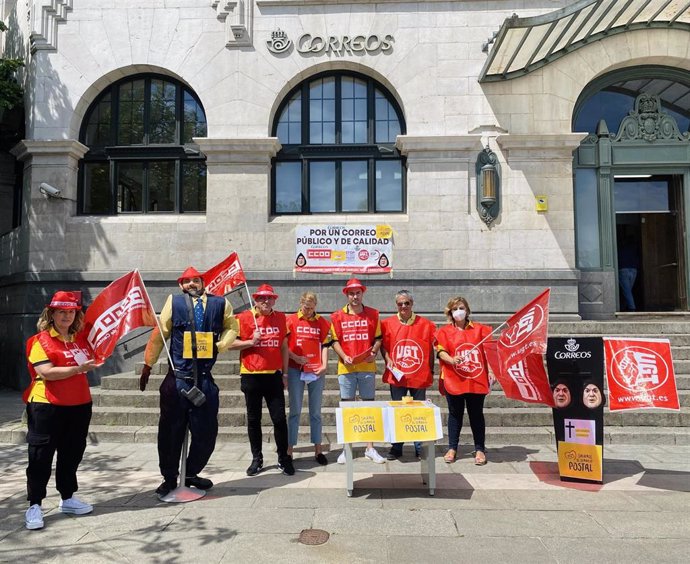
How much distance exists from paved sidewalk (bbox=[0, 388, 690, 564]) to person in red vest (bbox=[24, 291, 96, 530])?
30cm

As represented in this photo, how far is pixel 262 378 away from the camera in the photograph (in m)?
6.19

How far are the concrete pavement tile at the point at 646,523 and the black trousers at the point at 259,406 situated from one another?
3.30 metres

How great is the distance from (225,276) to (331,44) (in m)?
5.78

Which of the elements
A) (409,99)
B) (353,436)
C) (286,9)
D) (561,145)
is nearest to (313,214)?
(409,99)

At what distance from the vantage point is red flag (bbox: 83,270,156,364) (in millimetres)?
5262

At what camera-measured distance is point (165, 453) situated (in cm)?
538

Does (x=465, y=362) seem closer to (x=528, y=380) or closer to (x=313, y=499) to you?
(x=528, y=380)

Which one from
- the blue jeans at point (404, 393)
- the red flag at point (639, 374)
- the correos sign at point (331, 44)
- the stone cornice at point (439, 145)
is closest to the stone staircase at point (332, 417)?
the blue jeans at point (404, 393)

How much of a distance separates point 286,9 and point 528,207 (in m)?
7.02

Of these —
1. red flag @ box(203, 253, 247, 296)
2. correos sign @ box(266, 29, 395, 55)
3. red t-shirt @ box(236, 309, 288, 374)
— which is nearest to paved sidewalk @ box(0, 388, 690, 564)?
red t-shirt @ box(236, 309, 288, 374)

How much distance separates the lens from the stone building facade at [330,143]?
11.5 meters

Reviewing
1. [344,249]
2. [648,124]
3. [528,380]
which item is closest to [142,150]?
[344,249]

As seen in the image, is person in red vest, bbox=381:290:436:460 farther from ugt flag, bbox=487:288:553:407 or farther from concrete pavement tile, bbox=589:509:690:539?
concrete pavement tile, bbox=589:509:690:539

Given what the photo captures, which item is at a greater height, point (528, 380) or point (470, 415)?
point (528, 380)
